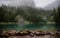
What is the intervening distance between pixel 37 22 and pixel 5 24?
0.39 m

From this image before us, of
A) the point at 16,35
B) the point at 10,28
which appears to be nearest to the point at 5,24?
the point at 10,28

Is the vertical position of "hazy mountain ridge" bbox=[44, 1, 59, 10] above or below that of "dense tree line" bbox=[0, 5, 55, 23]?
above

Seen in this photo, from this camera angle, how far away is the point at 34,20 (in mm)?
1451

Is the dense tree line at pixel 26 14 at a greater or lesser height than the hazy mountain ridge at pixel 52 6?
lesser

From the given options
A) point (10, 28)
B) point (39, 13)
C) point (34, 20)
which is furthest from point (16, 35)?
point (39, 13)

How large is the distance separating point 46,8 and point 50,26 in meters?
0.23

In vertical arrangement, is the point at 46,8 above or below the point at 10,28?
above

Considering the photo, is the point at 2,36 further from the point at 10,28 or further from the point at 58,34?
the point at 58,34

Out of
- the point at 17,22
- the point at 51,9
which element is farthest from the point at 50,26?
the point at 17,22

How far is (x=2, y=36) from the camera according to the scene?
142 centimetres

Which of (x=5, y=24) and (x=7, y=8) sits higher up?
(x=7, y=8)

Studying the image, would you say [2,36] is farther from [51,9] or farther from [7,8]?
[51,9]

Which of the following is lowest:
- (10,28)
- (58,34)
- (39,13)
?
(58,34)

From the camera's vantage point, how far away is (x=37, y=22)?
4.76ft
